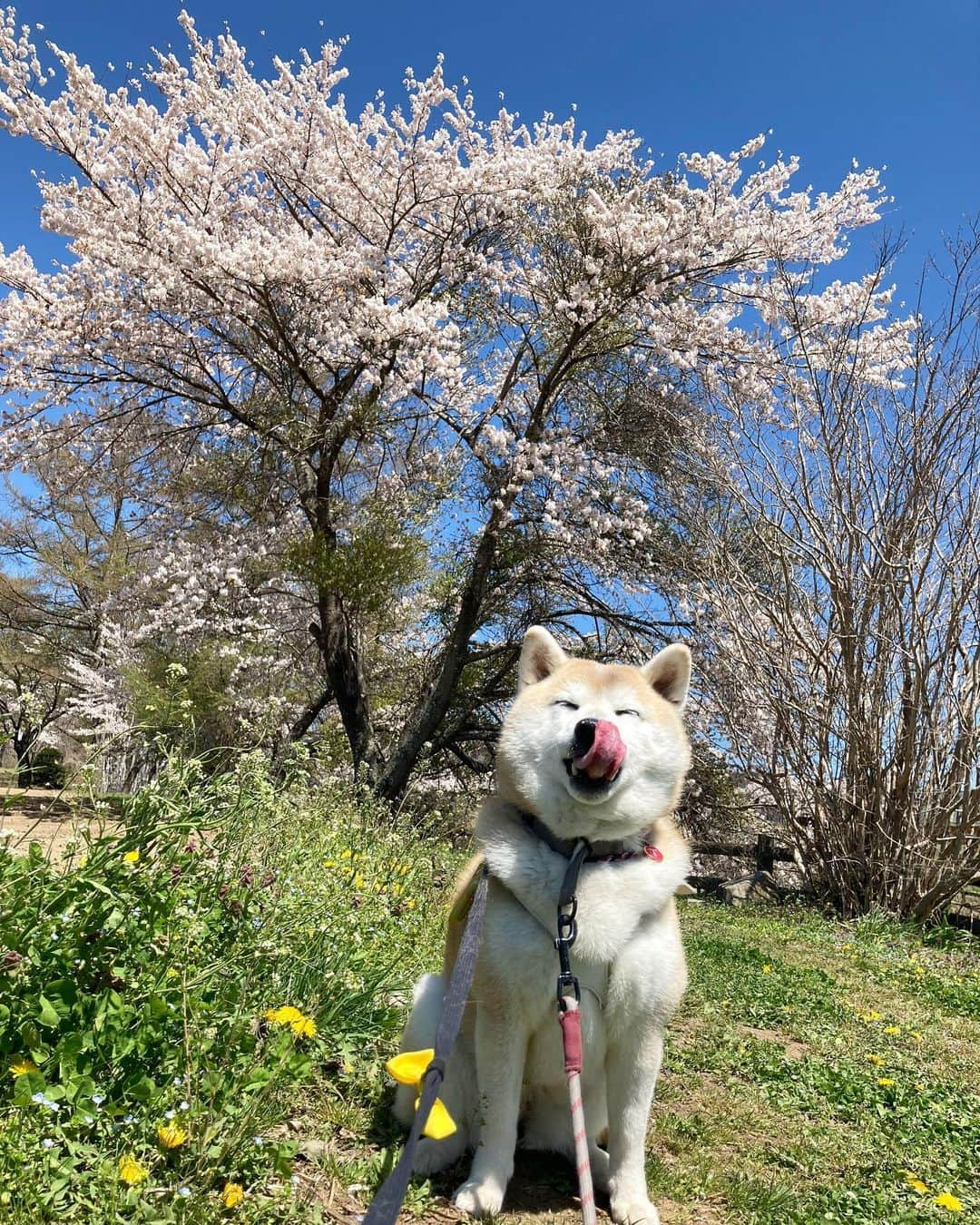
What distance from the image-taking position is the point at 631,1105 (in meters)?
1.98

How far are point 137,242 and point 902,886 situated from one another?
36.1ft

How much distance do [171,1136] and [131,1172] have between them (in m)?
0.12

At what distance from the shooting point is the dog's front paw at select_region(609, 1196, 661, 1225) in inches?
76.4

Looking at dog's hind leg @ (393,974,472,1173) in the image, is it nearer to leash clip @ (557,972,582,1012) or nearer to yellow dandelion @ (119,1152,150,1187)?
leash clip @ (557,972,582,1012)

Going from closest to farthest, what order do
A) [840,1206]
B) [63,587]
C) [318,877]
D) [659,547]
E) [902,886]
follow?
[840,1206] < [318,877] < [902,886] < [659,547] < [63,587]

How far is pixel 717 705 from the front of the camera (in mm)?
9852

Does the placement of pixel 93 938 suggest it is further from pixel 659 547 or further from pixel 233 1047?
pixel 659 547

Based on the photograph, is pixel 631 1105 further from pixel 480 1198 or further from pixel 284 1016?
pixel 284 1016

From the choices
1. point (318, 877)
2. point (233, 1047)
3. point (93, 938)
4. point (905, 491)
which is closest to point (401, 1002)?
point (318, 877)

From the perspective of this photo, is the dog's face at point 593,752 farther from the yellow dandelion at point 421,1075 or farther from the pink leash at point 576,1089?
the yellow dandelion at point 421,1075

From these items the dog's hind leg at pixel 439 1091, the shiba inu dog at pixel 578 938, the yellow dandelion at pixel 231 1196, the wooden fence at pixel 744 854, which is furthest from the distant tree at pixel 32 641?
the yellow dandelion at pixel 231 1196

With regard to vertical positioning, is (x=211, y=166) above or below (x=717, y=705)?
above

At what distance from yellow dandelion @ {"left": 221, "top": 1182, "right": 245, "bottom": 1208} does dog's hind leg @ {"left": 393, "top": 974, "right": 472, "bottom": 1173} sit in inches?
18.8

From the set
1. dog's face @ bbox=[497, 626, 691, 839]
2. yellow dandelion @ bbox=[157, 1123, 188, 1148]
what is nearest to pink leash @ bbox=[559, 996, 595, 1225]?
dog's face @ bbox=[497, 626, 691, 839]
